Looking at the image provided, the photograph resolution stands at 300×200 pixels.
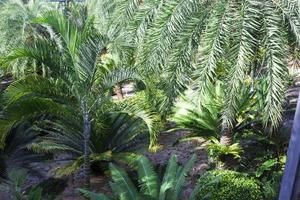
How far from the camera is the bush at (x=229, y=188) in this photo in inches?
256

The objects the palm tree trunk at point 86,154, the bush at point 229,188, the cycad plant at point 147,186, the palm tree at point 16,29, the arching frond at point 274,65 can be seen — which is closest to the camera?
the cycad plant at point 147,186

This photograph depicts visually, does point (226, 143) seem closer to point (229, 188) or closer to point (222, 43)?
point (229, 188)

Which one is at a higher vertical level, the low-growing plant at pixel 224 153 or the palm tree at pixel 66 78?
the palm tree at pixel 66 78

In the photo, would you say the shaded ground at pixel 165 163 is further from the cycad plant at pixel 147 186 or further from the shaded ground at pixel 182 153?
the cycad plant at pixel 147 186

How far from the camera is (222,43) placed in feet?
20.1

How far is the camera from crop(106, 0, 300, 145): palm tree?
6.04m

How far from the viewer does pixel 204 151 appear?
938 centimetres

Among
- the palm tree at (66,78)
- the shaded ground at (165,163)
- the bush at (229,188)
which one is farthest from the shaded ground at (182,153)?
the palm tree at (66,78)

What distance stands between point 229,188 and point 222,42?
2396 mm

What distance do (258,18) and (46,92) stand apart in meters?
3.64

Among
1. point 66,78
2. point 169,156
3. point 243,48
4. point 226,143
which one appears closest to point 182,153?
point 169,156

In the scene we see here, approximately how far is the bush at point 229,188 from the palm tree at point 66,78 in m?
1.26

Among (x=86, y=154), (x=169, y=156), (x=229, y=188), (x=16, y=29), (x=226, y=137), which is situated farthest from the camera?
(x=16, y=29)

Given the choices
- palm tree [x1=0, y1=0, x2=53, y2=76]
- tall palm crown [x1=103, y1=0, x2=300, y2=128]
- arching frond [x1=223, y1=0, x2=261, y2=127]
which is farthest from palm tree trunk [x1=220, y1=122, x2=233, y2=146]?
palm tree [x1=0, y1=0, x2=53, y2=76]
